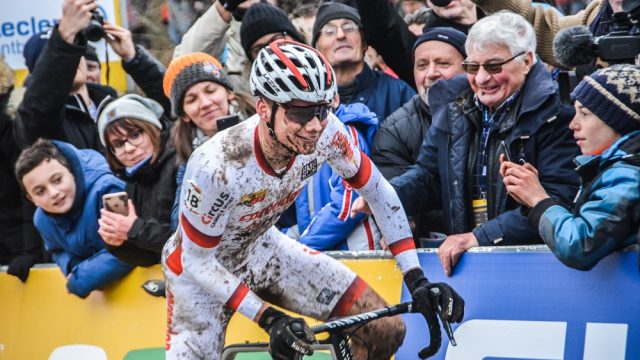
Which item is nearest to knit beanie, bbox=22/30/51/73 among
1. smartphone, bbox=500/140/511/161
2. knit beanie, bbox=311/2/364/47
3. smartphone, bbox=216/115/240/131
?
knit beanie, bbox=311/2/364/47

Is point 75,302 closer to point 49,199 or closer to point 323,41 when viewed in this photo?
point 49,199

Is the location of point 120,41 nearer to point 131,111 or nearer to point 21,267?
point 131,111

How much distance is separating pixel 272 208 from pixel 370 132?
1471mm

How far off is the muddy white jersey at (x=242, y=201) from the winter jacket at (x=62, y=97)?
8.95 ft

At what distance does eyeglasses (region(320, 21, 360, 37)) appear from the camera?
800 centimetres

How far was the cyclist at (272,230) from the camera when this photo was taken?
5.55 metres

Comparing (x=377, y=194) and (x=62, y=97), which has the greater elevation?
(x=377, y=194)

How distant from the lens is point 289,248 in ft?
20.6

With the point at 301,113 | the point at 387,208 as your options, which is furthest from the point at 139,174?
the point at 301,113

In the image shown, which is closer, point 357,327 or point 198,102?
point 357,327

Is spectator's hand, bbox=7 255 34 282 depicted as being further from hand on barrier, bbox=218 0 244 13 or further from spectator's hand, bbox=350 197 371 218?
spectator's hand, bbox=350 197 371 218

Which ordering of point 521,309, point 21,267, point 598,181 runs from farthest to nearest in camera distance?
point 21,267, point 521,309, point 598,181

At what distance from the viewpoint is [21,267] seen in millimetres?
8727

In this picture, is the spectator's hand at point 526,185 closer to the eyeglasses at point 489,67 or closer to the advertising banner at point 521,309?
the advertising banner at point 521,309
